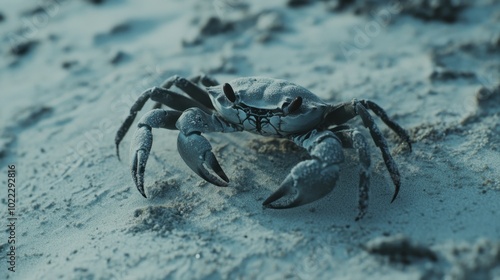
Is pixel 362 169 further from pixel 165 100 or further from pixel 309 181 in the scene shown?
pixel 165 100

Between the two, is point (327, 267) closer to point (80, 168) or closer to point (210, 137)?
point (210, 137)

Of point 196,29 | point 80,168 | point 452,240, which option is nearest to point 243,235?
point 452,240
